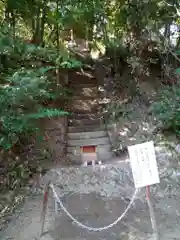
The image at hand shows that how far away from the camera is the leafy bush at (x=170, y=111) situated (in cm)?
571

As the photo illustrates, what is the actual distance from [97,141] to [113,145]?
1.38ft

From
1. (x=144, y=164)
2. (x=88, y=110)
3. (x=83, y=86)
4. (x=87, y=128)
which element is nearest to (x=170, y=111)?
(x=87, y=128)

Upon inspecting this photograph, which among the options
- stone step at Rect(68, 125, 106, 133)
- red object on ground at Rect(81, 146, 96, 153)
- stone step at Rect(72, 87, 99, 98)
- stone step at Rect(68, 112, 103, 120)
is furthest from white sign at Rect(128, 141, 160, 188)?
stone step at Rect(72, 87, 99, 98)

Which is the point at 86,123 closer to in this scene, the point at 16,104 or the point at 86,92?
the point at 86,92

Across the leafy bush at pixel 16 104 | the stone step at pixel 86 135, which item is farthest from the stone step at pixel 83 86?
the leafy bush at pixel 16 104

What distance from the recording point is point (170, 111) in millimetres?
5773

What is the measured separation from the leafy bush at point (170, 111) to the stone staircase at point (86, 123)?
138 centimetres

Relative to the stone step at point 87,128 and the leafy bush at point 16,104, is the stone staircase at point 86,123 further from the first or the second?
the leafy bush at point 16,104

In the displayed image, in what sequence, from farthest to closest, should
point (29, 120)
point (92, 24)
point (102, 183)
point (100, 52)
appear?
point (100, 52), point (92, 24), point (102, 183), point (29, 120)

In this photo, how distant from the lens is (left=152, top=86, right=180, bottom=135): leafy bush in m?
5.71

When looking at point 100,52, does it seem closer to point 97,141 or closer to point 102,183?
point 97,141

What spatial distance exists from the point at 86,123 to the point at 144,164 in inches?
168

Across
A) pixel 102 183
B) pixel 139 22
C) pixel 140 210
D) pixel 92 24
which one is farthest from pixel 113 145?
pixel 92 24

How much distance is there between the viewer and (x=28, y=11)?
21.6 feet
